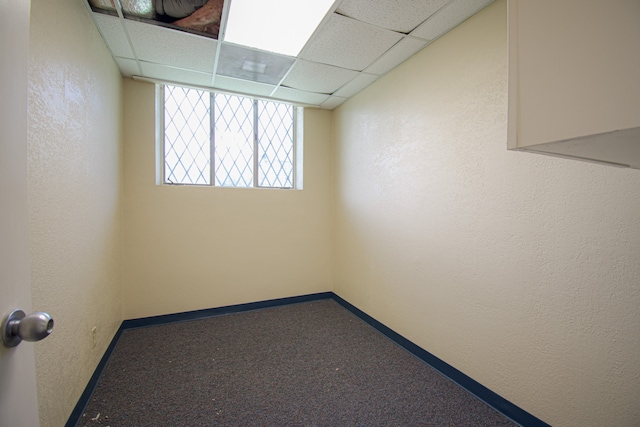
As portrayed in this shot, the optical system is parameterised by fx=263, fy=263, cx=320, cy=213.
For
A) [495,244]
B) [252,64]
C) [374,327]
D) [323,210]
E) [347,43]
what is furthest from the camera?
[323,210]

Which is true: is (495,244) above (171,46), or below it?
below

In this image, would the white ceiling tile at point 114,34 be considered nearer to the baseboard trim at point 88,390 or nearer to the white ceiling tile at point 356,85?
the white ceiling tile at point 356,85

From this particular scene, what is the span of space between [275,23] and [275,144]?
1.53 metres

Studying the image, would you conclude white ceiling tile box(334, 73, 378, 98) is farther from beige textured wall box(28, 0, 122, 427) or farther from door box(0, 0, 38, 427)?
door box(0, 0, 38, 427)

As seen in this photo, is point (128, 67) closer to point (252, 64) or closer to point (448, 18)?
point (252, 64)

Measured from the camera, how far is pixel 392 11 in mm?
1630

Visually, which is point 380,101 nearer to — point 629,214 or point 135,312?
point 629,214

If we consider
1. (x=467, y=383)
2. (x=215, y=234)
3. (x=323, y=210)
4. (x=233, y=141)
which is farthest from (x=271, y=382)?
(x=233, y=141)

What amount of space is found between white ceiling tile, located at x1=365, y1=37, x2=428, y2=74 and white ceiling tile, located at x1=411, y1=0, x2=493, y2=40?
0.27 ft

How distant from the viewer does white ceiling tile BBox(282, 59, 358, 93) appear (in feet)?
7.68

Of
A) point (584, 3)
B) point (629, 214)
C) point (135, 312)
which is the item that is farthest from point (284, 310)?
point (584, 3)

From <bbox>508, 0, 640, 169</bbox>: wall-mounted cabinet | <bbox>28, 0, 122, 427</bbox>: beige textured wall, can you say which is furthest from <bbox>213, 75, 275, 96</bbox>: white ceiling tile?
<bbox>508, 0, 640, 169</bbox>: wall-mounted cabinet

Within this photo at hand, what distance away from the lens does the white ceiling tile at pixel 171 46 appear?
6.11ft

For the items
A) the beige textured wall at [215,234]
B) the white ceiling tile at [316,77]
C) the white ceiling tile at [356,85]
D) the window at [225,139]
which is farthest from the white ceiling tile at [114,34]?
the white ceiling tile at [356,85]
